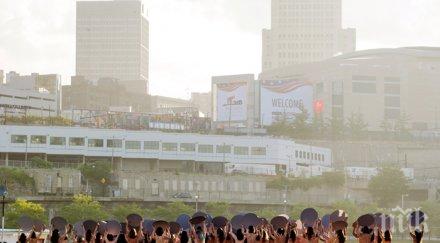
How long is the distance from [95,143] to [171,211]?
28.7 meters

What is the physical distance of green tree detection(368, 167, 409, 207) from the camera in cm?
12631

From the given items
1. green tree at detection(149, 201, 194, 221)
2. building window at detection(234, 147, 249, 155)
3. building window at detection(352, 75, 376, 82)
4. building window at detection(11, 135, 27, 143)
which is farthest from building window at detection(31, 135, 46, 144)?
building window at detection(352, 75, 376, 82)

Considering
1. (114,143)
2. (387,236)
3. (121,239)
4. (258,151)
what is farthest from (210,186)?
(387,236)

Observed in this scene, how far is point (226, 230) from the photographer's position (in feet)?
133

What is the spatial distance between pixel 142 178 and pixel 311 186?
1661 centimetres

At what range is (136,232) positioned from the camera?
4131 cm

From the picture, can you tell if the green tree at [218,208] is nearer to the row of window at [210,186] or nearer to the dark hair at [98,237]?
the row of window at [210,186]

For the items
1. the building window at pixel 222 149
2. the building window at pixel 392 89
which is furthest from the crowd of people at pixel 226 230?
the building window at pixel 392 89

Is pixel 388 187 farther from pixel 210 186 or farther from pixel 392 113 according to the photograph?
pixel 392 113

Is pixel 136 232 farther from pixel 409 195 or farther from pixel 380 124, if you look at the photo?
pixel 380 124

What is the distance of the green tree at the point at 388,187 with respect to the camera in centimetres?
12631

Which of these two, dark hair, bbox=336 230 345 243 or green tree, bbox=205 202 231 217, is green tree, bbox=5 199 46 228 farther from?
dark hair, bbox=336 230 345 243

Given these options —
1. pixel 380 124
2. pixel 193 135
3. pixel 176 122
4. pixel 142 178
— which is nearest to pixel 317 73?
pixel 380 124

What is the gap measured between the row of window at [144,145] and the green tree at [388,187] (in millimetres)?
16923
